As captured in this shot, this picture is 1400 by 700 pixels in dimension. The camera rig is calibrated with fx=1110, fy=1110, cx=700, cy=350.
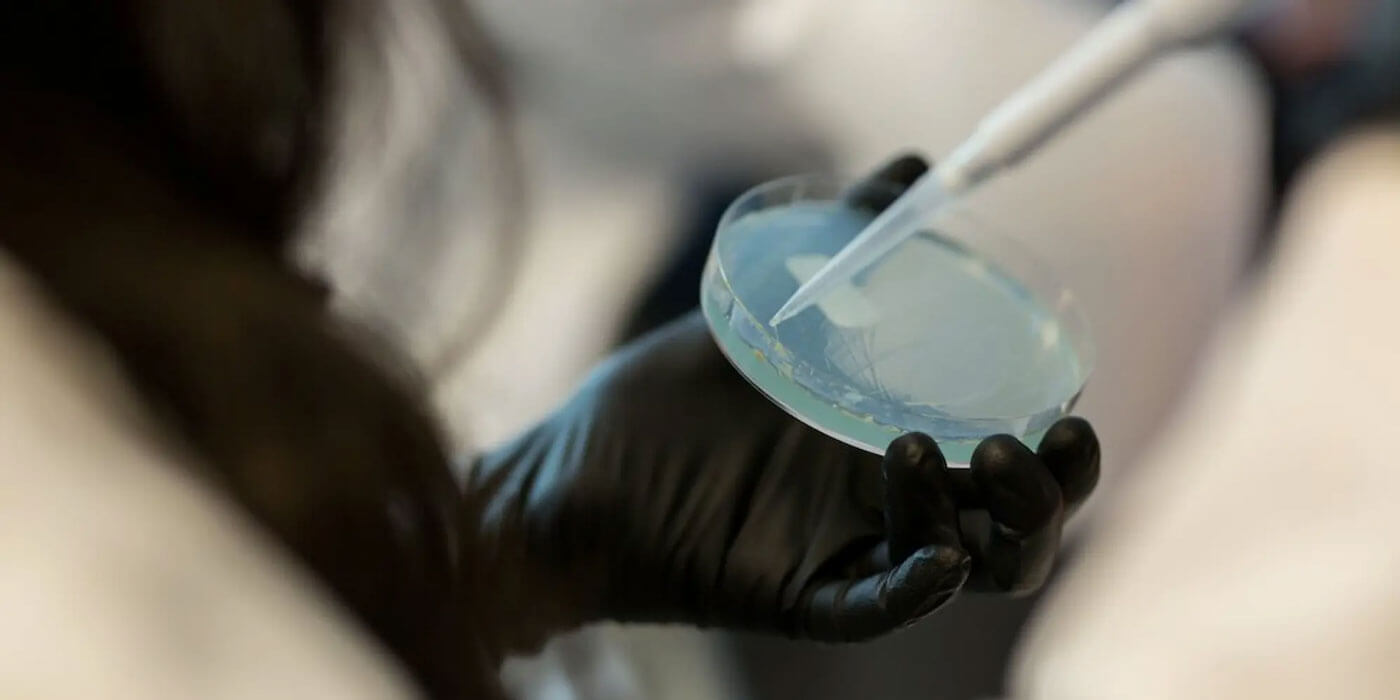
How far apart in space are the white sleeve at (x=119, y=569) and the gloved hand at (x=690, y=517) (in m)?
0.13

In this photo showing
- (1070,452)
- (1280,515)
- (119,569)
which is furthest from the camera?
(1280,515)

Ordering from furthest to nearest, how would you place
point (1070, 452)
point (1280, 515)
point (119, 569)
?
point (1280, 515)
point (1070, 452)
point (119, 569)

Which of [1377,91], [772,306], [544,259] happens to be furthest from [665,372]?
[1377,91]

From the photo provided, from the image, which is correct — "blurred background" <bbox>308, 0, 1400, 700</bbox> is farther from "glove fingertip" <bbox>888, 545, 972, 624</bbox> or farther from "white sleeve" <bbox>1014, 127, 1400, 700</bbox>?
"glove fingertip" <bbox>888, 545, 972, 624</bbox>

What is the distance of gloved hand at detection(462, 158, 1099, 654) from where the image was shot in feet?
1.27

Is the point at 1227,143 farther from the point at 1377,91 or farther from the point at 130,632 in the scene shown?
the point at 130,632

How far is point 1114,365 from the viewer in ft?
2.13

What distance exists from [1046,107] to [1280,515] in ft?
1.29

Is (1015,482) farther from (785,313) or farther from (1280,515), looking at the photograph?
(1280,515)

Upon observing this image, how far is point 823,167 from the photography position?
70 cm

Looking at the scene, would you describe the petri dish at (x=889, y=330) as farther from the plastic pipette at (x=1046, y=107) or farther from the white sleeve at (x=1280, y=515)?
the white sleeve at (x=1280, y=515)

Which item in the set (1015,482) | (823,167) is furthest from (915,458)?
(823,167)

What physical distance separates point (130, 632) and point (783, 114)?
54 centimetres

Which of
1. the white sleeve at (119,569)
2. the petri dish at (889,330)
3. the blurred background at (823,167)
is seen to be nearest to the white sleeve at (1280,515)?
the blurred background at (823,167)
